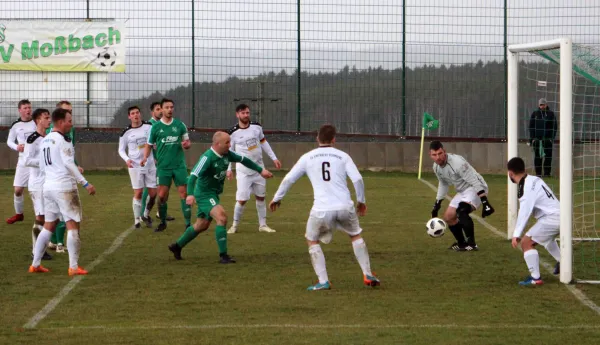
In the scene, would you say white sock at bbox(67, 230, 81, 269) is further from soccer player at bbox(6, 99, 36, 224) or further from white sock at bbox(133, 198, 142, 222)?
soccer player at bbox(6, 99, 36, 224)

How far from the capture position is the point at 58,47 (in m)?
31.2

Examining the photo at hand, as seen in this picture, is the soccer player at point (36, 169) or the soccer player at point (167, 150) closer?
the soccer player at point (36, 169)

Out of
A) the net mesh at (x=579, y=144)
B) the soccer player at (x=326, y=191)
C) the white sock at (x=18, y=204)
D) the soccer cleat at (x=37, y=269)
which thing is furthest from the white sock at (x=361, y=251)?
the white sock at (x=18, y=204)

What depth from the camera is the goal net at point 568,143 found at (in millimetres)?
12164

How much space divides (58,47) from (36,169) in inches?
586

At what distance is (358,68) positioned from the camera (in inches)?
1211

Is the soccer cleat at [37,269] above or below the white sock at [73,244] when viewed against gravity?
below

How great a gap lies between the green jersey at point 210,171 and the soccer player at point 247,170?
3455 millimetres

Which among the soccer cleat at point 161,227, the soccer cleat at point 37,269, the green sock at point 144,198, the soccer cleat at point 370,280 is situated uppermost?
the green sock at point 144,198

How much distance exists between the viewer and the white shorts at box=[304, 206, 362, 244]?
38.0ft

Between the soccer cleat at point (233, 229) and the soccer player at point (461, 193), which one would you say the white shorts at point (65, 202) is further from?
the soccer player at point (461, 193)

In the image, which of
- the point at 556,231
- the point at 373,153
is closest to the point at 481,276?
the point at 556,231

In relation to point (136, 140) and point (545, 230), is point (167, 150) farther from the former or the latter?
point (545, 230)

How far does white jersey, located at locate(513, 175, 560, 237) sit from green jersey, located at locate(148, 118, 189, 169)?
6794 millimetres
